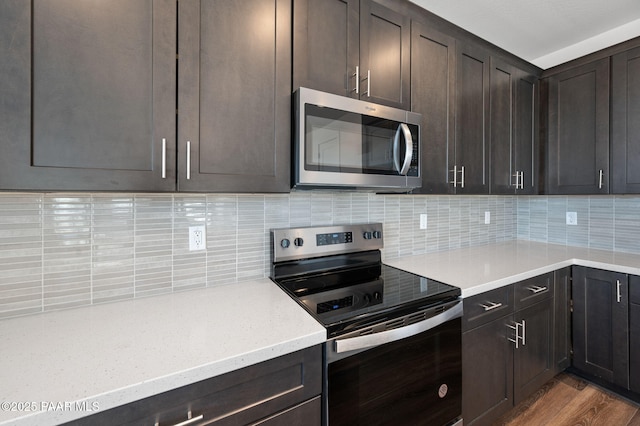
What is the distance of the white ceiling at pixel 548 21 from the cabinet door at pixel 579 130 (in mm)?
303

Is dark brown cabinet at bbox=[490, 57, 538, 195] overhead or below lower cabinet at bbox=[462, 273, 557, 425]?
overhead

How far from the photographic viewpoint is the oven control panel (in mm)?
1472

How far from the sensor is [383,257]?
6.26 feet

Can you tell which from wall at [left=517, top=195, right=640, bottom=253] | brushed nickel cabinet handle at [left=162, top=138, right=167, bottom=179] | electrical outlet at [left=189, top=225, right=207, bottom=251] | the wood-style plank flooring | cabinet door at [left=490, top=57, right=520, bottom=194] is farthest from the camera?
wall at [left=517, top=195, right=640, bottom=253]

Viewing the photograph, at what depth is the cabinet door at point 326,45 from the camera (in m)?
1.22

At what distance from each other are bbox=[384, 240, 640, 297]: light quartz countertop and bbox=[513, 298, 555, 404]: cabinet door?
245 millimetres

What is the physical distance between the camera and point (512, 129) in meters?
2.14

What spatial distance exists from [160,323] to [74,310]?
396 millimetres

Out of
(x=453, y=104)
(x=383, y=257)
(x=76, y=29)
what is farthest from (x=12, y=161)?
(x=453, y=104)

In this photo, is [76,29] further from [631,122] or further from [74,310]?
[631,122]

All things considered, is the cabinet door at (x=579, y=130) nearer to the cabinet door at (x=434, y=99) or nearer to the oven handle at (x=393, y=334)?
the cabinet door at (x=434, y=99)

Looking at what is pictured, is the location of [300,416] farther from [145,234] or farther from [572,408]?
[572,408]

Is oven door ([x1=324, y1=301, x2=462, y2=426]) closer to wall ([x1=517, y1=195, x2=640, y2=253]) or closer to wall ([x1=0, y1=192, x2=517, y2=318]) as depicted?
wall ([x1=0, y1=192, x2=517, y2=318])

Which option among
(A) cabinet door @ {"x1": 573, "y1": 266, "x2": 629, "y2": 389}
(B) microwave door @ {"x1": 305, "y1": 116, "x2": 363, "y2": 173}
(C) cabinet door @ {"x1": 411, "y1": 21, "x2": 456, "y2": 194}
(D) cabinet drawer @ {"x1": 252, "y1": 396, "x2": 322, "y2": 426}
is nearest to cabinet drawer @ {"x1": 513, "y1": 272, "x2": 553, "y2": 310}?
(A) cabinet door @ {"x1": 573, "y1": 266, "x2": 629, "y2": 389}
